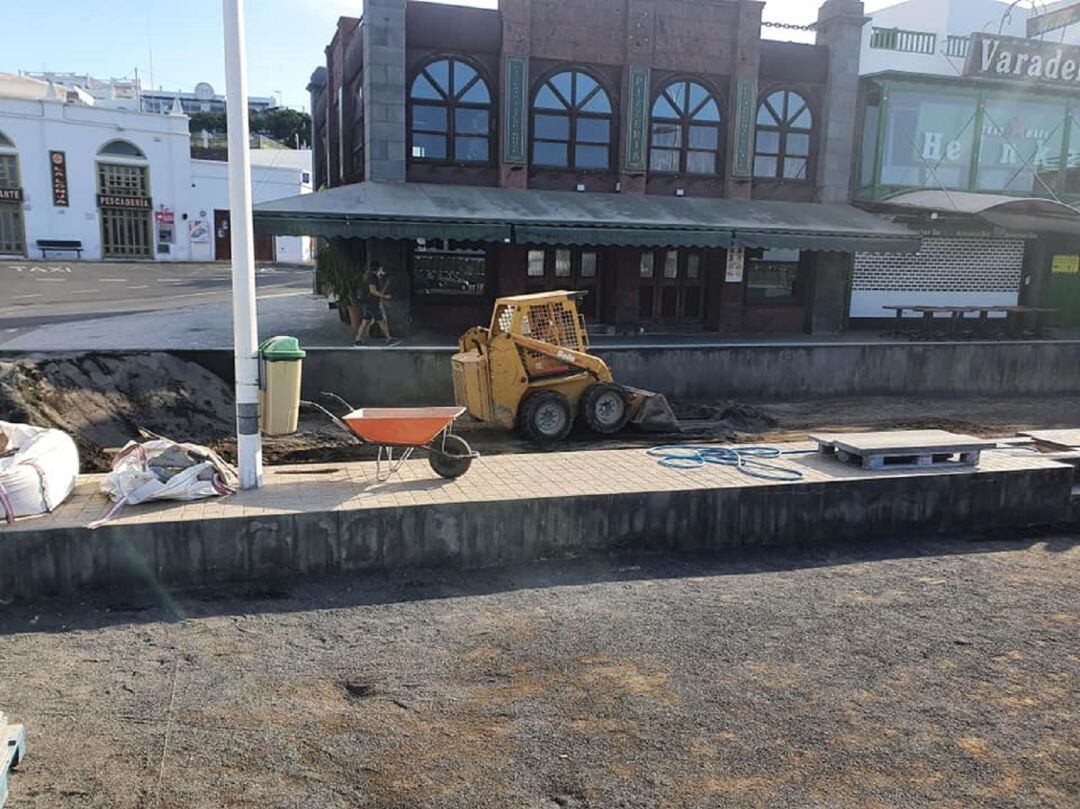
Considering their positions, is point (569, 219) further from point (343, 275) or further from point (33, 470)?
point (33, 470)

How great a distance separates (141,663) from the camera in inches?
220

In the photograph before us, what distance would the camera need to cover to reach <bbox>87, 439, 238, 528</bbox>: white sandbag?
7.06 m

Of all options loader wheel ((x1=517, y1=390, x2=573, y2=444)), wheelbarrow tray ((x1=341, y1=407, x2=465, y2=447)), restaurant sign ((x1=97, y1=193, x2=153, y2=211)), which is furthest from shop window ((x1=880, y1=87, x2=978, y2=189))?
restaurant sign ((x1=97, y1=193, x2=153, y2=211))

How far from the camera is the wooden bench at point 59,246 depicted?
150 ft

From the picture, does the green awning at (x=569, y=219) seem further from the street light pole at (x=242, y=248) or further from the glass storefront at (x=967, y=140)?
the street light pole at (x=242, y=248)

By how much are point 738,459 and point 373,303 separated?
1096cm

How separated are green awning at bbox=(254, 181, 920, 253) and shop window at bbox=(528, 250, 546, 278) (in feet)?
4.95

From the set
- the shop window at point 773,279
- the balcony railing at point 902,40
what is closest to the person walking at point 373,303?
the shop window at point 773,279

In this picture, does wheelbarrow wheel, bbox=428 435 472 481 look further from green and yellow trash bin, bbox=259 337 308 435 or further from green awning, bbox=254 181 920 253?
green awning, bbox=254 181 920 253

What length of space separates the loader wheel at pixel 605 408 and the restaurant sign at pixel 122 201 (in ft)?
143

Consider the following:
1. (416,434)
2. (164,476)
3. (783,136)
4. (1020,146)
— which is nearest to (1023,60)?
(1020,146)

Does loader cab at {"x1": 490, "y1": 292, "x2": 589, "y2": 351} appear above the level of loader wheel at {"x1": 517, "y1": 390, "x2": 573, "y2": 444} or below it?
above

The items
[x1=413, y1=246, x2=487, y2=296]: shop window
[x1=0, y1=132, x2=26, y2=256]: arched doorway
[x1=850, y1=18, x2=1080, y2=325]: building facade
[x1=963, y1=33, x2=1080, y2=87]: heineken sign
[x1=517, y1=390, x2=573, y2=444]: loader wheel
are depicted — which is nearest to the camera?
[x1=517, y1=390, x2=573, y2=444]: loader wheel

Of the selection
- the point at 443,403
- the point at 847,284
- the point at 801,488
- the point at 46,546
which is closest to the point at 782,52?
the point at 847,284
